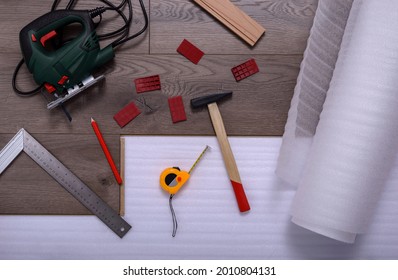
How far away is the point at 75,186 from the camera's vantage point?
1.09m

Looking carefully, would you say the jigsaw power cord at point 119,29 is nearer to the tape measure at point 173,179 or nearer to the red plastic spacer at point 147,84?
the red plastic spacer at point 147,84

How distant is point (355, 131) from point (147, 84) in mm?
555

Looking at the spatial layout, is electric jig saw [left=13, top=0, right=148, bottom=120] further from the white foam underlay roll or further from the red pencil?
the white foam underlay roll

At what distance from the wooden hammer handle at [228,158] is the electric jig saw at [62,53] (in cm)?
33

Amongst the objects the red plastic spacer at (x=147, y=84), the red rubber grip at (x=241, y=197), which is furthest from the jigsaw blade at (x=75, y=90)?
the red rubber grip at (x=241, y=197)

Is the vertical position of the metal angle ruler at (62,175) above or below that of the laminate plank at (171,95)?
below

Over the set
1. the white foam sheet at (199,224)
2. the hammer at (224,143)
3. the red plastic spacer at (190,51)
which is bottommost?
the white foam sheet at (199,224)

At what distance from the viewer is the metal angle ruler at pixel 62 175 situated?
1.09m

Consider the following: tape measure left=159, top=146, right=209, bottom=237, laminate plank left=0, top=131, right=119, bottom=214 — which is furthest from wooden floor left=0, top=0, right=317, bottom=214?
tape measure left=159, top=146, right=209, bottom=237

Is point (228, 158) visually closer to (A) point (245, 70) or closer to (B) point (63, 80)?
(A) point (245, 70)

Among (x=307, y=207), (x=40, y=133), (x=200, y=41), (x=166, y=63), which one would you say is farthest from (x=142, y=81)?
(x=307, y=207)

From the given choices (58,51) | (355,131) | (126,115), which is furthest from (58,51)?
(355,131)

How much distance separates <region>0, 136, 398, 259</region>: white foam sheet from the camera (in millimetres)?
1089

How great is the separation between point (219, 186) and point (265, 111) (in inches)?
9.7
